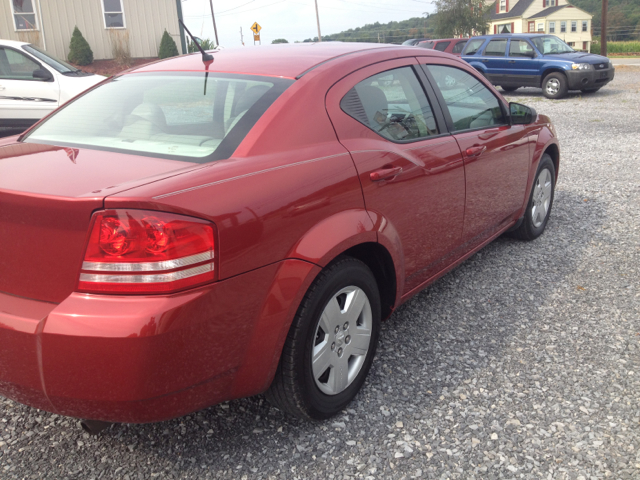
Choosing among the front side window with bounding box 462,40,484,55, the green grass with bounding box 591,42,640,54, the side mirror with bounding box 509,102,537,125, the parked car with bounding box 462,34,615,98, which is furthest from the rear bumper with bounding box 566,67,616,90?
the green grass with bounding box 591,42,640,54

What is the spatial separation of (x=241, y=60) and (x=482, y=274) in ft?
7.76

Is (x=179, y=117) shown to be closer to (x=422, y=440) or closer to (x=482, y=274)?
(x=422, y=440)

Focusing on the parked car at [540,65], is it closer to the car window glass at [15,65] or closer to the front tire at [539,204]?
the front tire at [539,204]

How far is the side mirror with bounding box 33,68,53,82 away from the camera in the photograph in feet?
29.5

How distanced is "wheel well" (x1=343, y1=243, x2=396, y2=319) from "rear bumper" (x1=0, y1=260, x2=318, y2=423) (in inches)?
26.9

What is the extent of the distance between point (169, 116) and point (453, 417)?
190 cm

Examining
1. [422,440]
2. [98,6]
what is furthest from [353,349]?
[98,6]

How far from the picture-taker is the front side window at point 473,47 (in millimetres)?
17716

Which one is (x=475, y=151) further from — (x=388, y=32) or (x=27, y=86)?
(x=388, y=32)

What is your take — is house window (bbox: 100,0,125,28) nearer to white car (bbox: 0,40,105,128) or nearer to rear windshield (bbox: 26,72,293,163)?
white car (bbox: 0,40,105,128)

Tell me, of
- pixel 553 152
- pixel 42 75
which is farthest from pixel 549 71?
pixel 42 75

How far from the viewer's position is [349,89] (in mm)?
2691

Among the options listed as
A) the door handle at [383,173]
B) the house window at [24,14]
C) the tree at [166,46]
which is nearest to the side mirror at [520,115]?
the door handle at [383,173]

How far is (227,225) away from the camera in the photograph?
1874 millimetres
